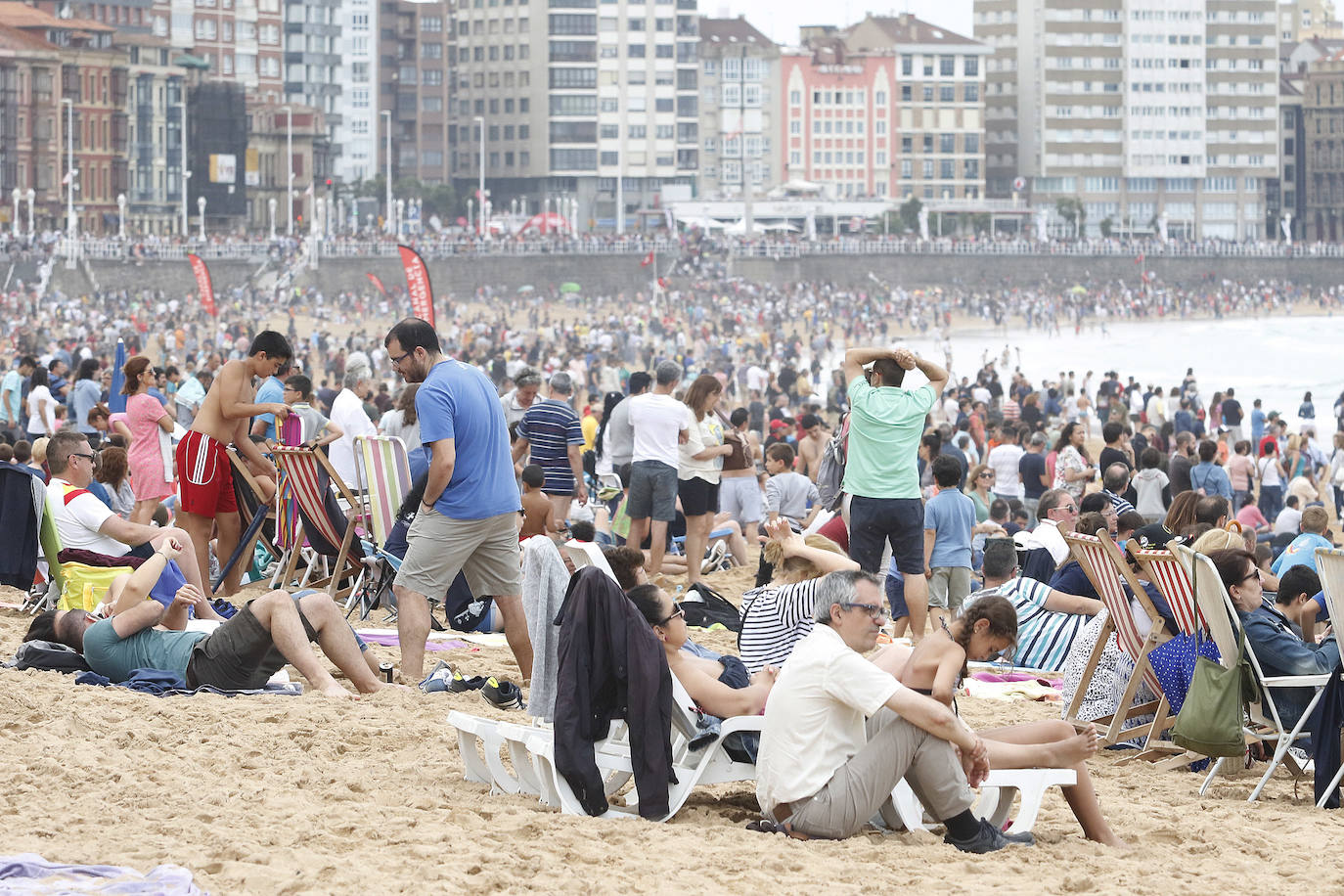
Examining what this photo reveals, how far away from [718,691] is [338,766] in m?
1.12

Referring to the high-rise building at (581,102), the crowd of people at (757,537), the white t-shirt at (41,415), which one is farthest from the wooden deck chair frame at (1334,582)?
the high-rise building at (581,102)

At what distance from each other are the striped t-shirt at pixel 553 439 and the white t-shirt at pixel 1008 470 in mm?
4712

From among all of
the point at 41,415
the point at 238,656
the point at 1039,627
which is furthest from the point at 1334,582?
the point at 41,415

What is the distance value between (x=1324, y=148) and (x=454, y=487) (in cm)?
10994

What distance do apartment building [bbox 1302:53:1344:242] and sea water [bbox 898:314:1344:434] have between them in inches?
1042

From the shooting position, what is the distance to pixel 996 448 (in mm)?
13359

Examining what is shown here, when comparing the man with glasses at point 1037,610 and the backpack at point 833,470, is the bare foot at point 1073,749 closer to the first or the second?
the man with glasses at point 1037,610

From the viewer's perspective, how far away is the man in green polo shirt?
23.9 feet

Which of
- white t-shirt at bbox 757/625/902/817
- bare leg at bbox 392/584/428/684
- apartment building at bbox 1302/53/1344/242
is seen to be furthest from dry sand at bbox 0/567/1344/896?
apartment building at bbox 1302/53/1344/242

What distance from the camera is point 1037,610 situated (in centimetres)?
745

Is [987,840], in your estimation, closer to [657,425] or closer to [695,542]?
[657,425]

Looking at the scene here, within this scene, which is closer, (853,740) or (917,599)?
(853,740)

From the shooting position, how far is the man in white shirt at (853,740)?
451cm

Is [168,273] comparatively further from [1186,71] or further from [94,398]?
[1186,71]
